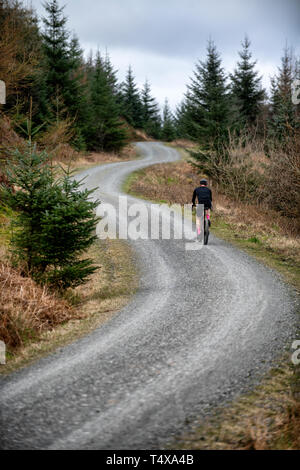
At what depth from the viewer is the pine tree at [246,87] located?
35625 mm

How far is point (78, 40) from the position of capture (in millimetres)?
38656

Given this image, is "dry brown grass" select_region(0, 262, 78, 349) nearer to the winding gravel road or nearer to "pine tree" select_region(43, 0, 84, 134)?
the winding gravel road

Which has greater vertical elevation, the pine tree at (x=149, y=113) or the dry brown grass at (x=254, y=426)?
the pine tree at (x=149, y=113)

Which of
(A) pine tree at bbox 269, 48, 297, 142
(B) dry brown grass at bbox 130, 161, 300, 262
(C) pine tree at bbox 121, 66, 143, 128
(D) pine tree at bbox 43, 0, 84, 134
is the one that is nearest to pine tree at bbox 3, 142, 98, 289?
(B) dry brown grass at bbox 130, 161, 300, 262

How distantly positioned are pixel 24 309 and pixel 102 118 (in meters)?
33.2

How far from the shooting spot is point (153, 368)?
464cm

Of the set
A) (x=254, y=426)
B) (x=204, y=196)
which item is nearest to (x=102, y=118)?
(x=204, y=196)

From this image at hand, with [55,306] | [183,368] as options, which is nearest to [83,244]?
[55,306]

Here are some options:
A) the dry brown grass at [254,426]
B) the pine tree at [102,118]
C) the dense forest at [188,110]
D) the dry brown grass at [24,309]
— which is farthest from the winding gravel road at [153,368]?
the pine tree at [102,118]

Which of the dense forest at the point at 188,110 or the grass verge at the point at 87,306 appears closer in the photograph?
the grass verge at the point at 87,306

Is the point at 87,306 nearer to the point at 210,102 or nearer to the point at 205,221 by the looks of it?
the point at 205,221

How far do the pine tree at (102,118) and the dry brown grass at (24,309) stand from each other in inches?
1188

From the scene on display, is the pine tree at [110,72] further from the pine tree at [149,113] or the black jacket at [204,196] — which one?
the black jacket at [204,196]

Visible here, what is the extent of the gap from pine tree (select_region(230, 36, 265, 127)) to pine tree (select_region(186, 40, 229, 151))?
39.0ft
